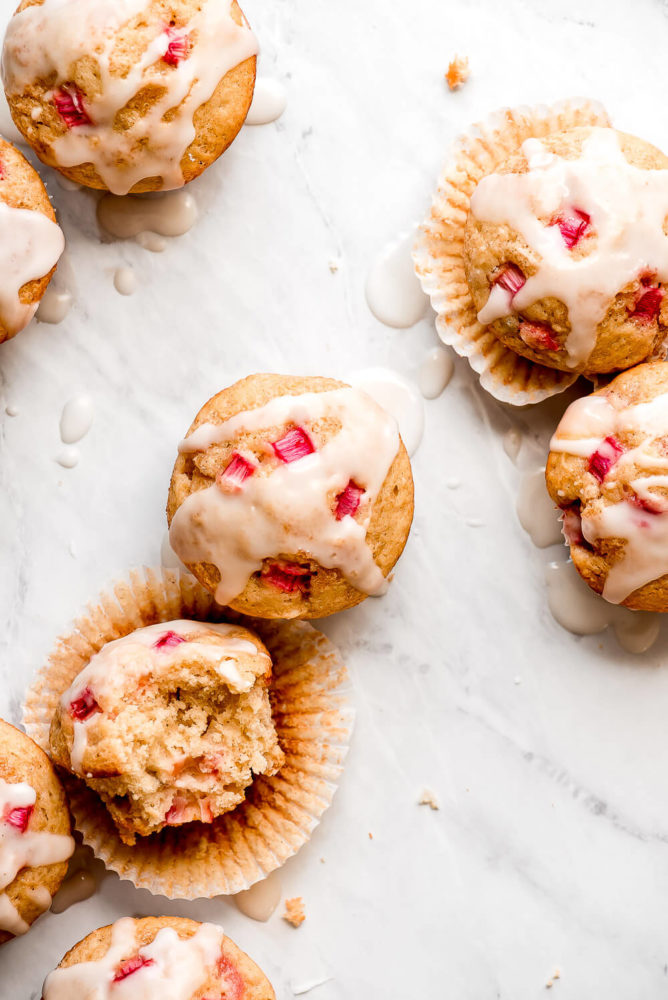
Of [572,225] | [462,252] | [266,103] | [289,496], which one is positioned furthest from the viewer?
[266,103]

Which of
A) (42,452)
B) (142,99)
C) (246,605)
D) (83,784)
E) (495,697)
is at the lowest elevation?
(495,697)

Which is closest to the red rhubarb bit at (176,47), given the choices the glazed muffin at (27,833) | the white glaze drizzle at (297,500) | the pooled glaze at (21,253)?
the pooled glaze at (21,253)

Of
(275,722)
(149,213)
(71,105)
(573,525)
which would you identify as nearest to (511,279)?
(573,525)

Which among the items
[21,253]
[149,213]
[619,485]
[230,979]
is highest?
[21,253]

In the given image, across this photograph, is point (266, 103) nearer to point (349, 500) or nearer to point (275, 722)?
point (349, 500)

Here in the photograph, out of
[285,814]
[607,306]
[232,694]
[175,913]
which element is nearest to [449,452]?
[607,306]

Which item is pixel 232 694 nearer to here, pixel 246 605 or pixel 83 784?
pixel 246 605
